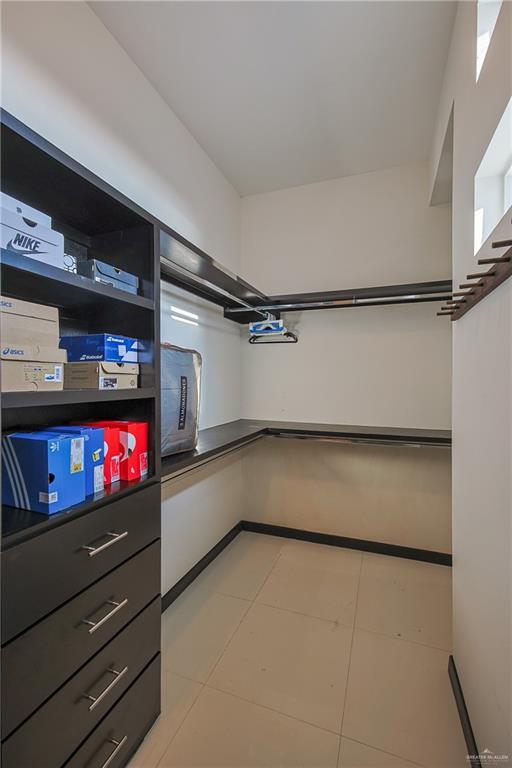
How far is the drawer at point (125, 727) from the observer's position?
0.99m

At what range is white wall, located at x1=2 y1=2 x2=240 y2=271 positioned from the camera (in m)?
1.16

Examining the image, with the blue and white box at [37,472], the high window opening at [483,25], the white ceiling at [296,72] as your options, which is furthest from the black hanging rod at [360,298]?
the blue and white box at [37,472]

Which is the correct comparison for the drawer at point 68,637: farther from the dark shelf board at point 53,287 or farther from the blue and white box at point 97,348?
the dark shelf board at point 53,287

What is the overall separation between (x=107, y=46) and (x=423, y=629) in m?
3.28

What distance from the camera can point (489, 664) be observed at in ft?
3.22

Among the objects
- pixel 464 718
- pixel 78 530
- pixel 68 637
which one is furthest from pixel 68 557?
pixel 464 718

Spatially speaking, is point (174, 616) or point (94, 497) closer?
point (94, 497)

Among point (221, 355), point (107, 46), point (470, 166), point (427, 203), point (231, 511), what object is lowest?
point (231, 511)

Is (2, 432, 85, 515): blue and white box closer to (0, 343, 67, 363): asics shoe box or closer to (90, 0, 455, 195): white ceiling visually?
(0, 343, 67, 363): asics shoe box

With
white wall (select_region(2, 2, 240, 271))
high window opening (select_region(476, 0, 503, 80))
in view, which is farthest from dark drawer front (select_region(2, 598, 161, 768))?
high window opening (select_region(476, 0, 503, 80))

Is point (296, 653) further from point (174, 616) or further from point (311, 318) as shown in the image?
point (311, 318)

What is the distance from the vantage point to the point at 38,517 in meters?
0.89

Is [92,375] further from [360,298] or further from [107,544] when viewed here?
[360,298]

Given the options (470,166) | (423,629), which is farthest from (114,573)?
(470,166)
